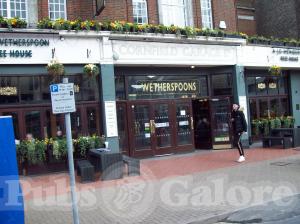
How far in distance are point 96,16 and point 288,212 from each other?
1020cm

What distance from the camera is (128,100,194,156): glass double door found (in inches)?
642

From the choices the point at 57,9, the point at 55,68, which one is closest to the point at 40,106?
the point at 55,68

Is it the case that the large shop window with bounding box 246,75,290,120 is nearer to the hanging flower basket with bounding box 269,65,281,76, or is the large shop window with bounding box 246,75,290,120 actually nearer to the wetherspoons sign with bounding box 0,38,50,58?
the hanging flower basket with bounding box 269,65,281,76

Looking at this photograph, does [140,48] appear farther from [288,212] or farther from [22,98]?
[288,212]

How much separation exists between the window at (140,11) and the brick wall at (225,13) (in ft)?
11.0

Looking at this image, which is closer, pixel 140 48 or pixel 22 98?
pixel 22 98

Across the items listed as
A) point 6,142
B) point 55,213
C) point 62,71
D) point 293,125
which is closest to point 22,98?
point 62,71

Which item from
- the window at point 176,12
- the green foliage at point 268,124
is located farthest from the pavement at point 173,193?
the window at point 176,12

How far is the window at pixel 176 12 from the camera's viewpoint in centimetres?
1766

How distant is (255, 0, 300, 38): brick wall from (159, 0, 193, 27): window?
24.9 ft

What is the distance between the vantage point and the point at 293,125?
69.3ft

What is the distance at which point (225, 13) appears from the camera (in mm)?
19219

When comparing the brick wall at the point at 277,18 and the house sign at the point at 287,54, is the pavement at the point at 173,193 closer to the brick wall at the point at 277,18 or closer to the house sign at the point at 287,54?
the house sign at the point at 287,54

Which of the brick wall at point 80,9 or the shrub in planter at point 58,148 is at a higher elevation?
the brick wall at point 80,9
